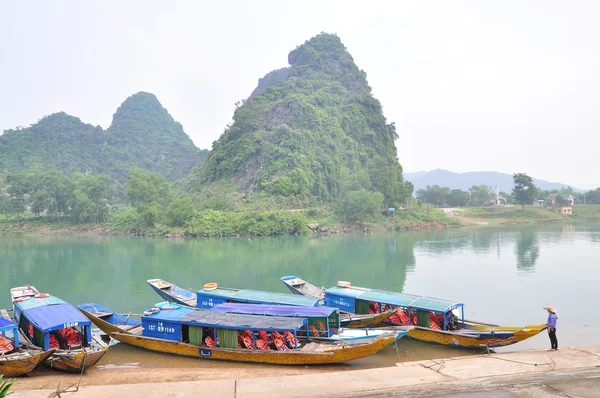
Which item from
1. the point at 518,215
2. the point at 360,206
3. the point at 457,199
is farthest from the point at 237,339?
the point at 457,199

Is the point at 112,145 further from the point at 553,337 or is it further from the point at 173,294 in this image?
the point at 553,337

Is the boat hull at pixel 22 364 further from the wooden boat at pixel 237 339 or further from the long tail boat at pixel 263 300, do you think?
the long tail boat at pixel 263 300

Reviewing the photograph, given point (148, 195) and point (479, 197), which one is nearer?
point (148, 195)

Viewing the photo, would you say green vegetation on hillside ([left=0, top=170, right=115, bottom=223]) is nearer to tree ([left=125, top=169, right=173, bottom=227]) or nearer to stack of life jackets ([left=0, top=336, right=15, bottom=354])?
tree ([left=125, top=169, right=173, bottom=227])

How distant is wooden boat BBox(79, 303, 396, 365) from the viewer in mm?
10366

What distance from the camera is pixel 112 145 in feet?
364

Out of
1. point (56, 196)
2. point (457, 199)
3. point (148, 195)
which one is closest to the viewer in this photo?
point (148, 195)

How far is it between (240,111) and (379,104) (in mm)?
28577

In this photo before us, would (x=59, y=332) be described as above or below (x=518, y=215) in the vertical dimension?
below

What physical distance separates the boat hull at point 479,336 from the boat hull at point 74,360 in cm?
813

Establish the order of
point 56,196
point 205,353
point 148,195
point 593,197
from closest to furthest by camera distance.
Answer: point 205,353 → point 148,195 → point 56,196 → point 593,197

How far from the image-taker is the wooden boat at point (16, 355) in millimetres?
9500

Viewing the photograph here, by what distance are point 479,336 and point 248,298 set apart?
259 inches

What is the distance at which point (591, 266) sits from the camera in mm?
25953
